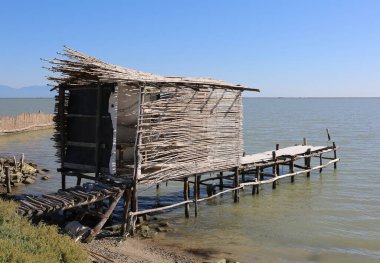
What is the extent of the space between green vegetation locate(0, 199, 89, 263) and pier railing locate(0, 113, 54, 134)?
32101 millimetres

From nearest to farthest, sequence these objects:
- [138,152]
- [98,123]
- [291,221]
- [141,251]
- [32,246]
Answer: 1. [32,246]
2. [141,251]
3. [138,152]
4. [98,123]
5. [291,221]

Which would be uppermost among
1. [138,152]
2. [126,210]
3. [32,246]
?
[138,152]

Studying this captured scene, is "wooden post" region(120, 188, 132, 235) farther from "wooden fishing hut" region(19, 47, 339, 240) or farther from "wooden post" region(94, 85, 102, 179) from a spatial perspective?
"wooden post" region(94, 85, 102, 179)

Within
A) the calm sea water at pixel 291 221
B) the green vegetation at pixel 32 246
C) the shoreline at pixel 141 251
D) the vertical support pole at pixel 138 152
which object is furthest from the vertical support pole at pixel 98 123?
the green vegetation at pixel 32 246

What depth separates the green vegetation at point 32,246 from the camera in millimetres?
6102

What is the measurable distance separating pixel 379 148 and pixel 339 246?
24.3 meters

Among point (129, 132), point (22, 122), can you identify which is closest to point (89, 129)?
Result: point (129, 132)

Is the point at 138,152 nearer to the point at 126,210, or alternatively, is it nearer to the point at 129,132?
the point at 126,210

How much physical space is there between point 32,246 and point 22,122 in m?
36.9

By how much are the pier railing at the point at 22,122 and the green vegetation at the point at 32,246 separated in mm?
32101

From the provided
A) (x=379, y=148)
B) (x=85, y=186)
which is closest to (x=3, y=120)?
(x=85, y=186)

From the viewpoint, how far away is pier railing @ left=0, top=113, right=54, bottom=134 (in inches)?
1496

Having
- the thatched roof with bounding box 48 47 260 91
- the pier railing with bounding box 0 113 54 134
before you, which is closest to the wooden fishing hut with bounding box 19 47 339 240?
the thatched roof with bounding box 48 47 260 91

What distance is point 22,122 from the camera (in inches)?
1615
